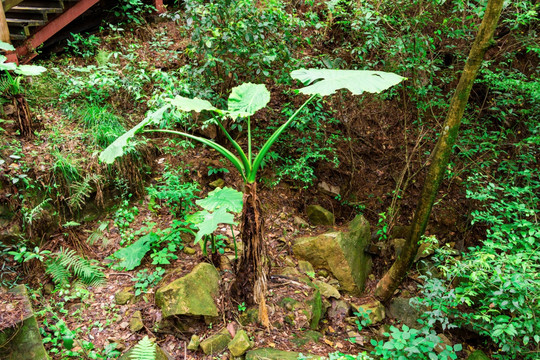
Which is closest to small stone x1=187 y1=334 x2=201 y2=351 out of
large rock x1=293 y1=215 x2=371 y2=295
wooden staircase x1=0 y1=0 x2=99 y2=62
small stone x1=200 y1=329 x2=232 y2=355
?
small stone x1=200 y1=329 x2=232 y2=355

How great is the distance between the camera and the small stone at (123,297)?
320 cm

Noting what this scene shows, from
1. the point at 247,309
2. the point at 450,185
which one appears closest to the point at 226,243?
the point at 247,309

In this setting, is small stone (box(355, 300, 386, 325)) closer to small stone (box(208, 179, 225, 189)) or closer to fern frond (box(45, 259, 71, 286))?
small stone (box(208, 179, 225, 189))

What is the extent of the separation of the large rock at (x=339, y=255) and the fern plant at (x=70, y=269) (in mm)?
2330

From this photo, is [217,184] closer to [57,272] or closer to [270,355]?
[57,272]

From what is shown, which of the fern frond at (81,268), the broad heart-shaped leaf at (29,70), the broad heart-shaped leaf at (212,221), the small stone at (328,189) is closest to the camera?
the broad heart-shaped leaf at (212,221)

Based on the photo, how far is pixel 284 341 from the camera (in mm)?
3105

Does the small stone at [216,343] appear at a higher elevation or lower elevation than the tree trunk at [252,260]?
lower

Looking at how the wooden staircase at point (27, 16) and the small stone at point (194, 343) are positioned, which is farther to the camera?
the wooden staircase at point (27, 16)

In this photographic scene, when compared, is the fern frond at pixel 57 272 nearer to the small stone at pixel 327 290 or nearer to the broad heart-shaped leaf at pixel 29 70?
the broad heart-shaped leaf at pixel 29 70

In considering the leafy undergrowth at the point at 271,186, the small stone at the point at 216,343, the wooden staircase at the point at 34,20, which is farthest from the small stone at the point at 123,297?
the wooden staircase at the point at 34,20

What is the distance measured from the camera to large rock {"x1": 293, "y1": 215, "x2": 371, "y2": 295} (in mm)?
4137

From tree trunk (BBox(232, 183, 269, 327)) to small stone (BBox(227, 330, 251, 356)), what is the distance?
29 centimetres

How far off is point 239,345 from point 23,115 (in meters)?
3.63
